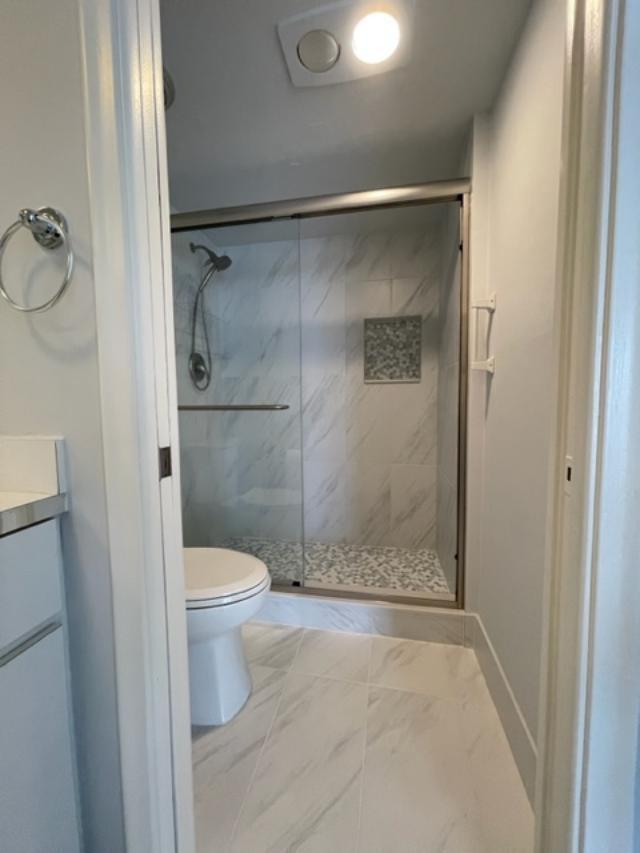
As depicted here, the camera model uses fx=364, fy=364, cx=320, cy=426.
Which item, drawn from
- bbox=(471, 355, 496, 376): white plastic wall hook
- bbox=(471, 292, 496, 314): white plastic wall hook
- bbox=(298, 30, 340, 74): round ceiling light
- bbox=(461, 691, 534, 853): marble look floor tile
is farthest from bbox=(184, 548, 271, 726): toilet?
bbox=(298, 30, 340, 74): round ceiling light

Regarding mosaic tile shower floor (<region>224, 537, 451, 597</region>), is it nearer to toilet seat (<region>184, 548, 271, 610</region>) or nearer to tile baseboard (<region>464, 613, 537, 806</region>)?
tile baseboard (<region>464, 613, 537, 806</region>)

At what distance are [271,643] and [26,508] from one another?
4.55ft

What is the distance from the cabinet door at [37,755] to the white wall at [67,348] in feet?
0.09

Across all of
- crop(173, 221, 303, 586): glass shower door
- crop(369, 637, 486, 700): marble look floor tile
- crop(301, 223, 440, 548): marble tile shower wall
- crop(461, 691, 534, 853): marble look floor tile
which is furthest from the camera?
crop(301, 223, 440, 548): marble tile shower wall

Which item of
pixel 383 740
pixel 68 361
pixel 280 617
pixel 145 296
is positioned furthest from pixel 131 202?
pixel 280 617

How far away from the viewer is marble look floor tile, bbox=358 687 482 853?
A: 2.87 feet

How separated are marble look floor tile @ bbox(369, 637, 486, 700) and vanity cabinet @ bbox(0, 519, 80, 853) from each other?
1.08m

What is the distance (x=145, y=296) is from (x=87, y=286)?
9cm

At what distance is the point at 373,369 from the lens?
248 centimetres

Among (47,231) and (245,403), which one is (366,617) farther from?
(47,231)

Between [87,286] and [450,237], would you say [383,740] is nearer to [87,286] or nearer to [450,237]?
[87,286]

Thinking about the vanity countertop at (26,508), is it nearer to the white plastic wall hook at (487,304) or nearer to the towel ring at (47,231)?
the towel ring at (47,231)

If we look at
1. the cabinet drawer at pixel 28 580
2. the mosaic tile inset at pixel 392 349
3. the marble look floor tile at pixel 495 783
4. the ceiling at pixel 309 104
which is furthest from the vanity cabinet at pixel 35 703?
the mosaic tile inset at pixel 392 349

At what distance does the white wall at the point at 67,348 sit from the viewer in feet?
1.85
